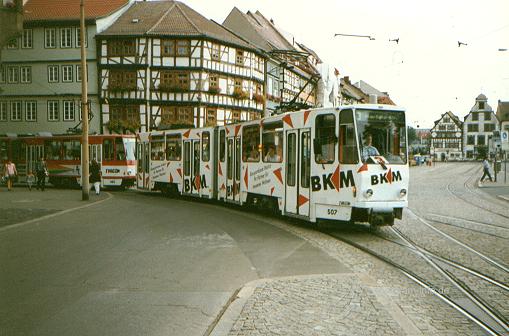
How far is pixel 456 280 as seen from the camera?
8.46m

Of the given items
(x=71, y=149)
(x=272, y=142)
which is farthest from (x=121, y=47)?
(x=272, y=142)

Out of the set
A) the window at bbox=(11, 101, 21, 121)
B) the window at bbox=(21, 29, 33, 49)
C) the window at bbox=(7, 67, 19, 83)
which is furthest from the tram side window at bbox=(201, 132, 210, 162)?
the window at bbox=(7, 67, 19, 83)

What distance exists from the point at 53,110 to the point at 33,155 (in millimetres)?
14412

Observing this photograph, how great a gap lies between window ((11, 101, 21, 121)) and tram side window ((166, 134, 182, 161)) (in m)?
29.0

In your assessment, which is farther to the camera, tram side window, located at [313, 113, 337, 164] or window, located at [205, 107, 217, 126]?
window, located at [205, 107, 217, 126]

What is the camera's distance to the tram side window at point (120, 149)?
Answer: 109 feet

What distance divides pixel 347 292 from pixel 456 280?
6.64 ft

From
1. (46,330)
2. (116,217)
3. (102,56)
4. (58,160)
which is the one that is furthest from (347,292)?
(102,56)

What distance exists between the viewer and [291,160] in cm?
1569

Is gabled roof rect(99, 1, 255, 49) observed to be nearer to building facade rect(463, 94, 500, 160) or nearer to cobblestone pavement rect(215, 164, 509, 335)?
cobblestone pavement rect(215, 164, 509, 335)

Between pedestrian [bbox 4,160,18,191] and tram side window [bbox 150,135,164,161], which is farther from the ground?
tram side window [bbox 150,135,164,161]

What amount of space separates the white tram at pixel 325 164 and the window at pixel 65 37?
3364 cm

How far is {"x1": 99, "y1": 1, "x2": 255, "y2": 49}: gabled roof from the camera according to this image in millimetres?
47781

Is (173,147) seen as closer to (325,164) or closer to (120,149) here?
(120,149)
